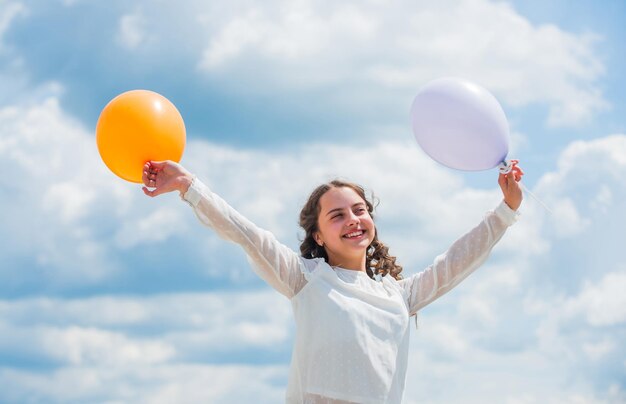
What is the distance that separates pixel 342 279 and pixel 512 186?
1.40 meters

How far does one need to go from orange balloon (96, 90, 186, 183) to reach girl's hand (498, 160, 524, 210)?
2.25 metres

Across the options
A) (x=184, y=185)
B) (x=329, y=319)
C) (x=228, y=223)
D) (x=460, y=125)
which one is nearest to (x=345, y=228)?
(x=329, y=319)

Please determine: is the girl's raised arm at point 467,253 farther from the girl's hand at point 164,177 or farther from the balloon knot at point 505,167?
the girl's hand at point 164,177

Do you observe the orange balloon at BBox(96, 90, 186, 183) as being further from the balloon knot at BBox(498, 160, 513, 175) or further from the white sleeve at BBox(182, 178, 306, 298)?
the balloon knot at BBox(498, 160, 513, 175)

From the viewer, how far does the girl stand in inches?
182

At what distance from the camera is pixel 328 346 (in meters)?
4.66

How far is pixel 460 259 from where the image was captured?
5.41 meters

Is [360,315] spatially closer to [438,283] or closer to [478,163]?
[438,283]

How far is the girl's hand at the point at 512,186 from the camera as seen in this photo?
211 inches

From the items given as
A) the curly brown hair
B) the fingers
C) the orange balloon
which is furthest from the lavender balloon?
the fingers

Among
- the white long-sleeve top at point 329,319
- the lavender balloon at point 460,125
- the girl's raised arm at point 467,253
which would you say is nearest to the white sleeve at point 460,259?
the girl's raised arm at point 467,253

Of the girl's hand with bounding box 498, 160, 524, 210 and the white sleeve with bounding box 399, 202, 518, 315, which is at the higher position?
the girl's hand with bounding box 498, 160, 524, 210

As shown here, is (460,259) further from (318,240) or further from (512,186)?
(318,240)

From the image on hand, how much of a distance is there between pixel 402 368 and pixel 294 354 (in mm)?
730
